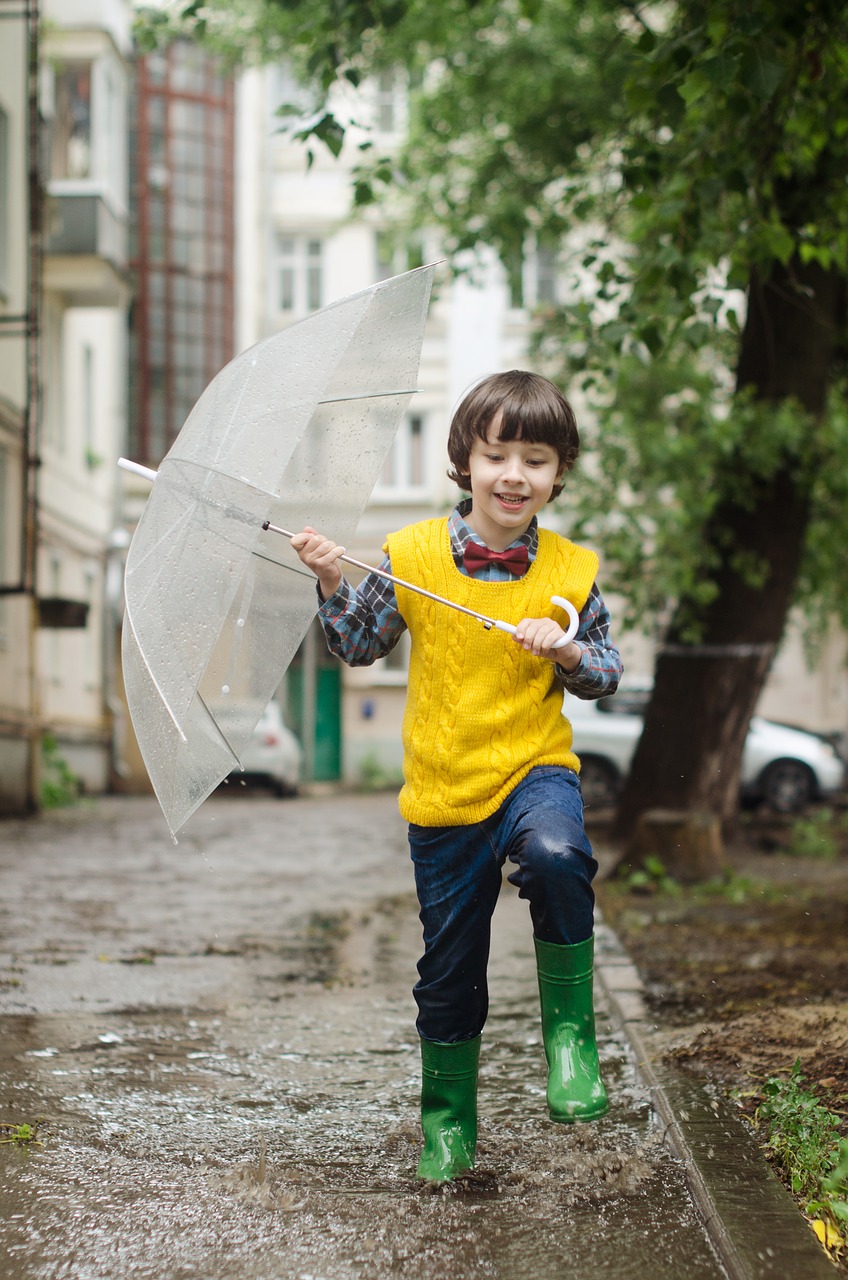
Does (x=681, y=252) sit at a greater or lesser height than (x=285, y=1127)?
greater

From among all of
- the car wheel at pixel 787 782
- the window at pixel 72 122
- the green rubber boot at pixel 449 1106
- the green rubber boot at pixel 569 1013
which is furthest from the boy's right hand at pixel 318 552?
the window at pixel 72 122

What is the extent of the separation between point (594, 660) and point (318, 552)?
62cm

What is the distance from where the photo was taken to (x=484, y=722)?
130 inches

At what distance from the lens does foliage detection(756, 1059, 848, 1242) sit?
3033 millimetres

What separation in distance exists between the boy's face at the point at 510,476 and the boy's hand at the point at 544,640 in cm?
28

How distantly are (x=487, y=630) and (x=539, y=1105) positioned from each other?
1.49 metres

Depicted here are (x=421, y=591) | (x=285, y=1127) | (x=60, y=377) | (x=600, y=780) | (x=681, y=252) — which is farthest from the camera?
(x=60, y=377)

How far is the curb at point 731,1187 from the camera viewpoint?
2.77m

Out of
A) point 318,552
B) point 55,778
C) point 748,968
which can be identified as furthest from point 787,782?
point 318,552

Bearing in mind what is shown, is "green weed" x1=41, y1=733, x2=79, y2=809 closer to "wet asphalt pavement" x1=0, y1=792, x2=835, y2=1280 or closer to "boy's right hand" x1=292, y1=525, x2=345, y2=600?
"wet asphalt pavement" x1=0, y1=792, x2=835, y2=1280

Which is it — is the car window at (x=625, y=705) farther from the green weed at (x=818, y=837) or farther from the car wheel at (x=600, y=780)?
the green weed at (x=818, y=837)

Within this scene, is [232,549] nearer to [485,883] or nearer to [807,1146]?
[485,883]

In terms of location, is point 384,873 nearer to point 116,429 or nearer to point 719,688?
point 719,688

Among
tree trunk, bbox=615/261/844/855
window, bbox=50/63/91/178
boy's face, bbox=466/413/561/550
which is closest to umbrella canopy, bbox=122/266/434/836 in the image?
boy's face, bbox=466/413/561/550
